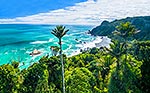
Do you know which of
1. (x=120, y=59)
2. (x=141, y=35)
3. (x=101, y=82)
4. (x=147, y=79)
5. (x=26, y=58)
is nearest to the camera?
(x=147, y=79)

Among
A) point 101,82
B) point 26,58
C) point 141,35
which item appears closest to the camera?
point 101,82

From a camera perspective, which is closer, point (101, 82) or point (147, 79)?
point (147, 79)

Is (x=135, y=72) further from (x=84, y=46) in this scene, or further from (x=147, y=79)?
(x=84, y=46)

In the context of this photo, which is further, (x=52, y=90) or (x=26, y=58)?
(x=26, y=58)

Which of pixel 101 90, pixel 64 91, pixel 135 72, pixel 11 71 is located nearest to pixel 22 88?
pixel 11 71

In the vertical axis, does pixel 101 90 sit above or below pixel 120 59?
below

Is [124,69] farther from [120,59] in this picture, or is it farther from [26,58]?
[26,58]

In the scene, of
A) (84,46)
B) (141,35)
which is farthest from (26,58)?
(141,35)

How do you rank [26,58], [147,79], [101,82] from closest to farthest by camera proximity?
[147,79], [101,82], [26,58]

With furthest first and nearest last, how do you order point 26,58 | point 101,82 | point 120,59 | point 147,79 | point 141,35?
point 141,35 → point 26,58 → point 101,82 → point 120,59 → point 147,79
